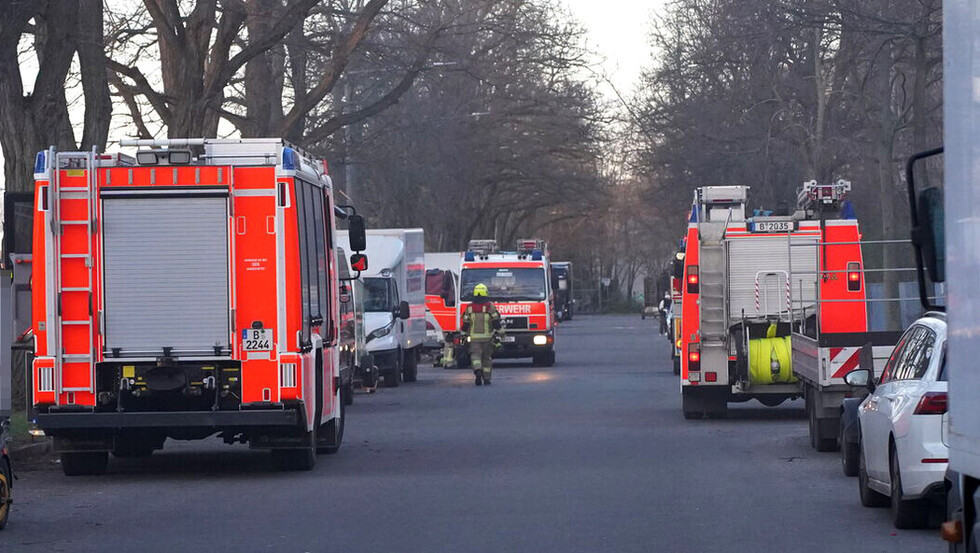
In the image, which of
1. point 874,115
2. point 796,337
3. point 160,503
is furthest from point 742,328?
point 874,115

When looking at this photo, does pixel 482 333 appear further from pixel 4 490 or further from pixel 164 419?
pixel 4 490

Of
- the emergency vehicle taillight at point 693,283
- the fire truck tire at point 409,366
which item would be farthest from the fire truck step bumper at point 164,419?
the fire truck tire at point 409,366

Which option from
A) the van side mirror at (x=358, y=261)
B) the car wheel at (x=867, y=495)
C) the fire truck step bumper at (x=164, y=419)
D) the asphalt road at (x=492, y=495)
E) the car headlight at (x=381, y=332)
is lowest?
the asphalt road at (x=492, y=495)

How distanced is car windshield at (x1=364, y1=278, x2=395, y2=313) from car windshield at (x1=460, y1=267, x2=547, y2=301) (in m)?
7.84

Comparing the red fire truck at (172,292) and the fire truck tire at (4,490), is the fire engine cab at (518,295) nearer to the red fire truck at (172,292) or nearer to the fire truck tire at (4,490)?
the red fire truck at (172,292)

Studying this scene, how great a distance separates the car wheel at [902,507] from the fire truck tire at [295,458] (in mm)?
5996

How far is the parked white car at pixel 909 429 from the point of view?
1011cm

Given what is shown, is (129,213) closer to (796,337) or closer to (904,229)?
(796,337)

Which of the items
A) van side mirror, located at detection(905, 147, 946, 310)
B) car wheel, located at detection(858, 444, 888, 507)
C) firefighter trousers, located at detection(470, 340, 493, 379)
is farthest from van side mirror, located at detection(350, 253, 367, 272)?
van side mirror, located at detection(905, 147, 946, 310)

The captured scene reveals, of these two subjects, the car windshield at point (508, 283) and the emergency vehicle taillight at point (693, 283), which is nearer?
the emergency vehicle taillight at point (693, 283)

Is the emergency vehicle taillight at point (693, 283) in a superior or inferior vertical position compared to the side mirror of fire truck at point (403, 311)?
superior

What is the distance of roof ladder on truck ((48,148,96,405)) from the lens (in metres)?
14.1

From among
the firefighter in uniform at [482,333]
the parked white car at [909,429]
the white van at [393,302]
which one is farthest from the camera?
the firefighter in uniform at [482,333]

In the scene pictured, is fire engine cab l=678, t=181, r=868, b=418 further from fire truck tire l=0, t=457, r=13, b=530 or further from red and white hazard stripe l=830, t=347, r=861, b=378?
fire truck tire l=0, t=457, r=13, b=530
